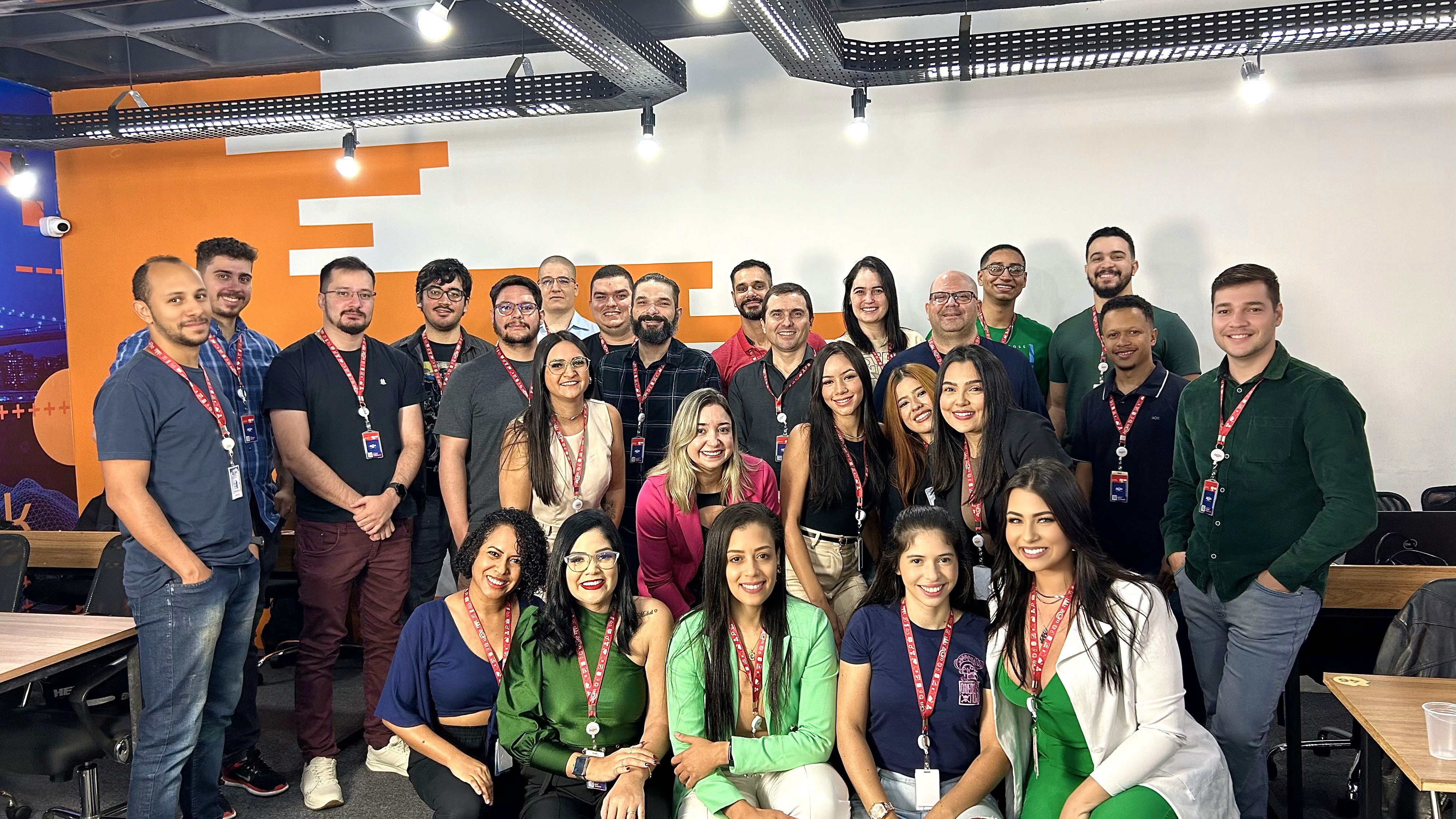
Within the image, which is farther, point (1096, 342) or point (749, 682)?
point (1096, 342)

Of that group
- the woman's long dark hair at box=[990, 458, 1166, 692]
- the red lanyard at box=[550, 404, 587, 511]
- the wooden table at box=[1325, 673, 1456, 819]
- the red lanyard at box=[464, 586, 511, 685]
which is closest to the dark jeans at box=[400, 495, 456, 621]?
the red lanyard at box=[550, 404, 587, 511]

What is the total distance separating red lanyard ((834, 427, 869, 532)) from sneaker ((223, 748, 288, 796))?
2.33 m

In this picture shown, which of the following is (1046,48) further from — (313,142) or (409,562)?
(313,142)

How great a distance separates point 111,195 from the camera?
234 inches

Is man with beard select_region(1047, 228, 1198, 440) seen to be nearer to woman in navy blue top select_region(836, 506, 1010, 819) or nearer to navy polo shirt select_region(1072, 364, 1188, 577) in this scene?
navy polo shirt select_region(1072, 364, 1188, 577)

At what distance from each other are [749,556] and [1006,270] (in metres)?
2.37

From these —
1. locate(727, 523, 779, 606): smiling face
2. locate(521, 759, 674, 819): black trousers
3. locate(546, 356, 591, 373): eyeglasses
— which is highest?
locate(546, 356, 591, 373): eyeglasses

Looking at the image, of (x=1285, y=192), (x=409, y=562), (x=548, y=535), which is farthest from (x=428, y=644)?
(x=1285, y=192)

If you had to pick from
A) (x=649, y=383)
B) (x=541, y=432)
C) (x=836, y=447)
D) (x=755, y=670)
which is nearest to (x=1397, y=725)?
(x=755, y=670)

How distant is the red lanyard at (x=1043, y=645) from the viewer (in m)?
2.41

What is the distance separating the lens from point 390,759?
3689mm

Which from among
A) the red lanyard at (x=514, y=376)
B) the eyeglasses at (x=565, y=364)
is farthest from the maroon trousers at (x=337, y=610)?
the eyeglasses at (x=565, y=364)

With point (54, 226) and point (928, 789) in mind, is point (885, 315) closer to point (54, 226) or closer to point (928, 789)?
point (928, 789)

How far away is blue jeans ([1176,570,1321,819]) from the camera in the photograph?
8.75 ft
